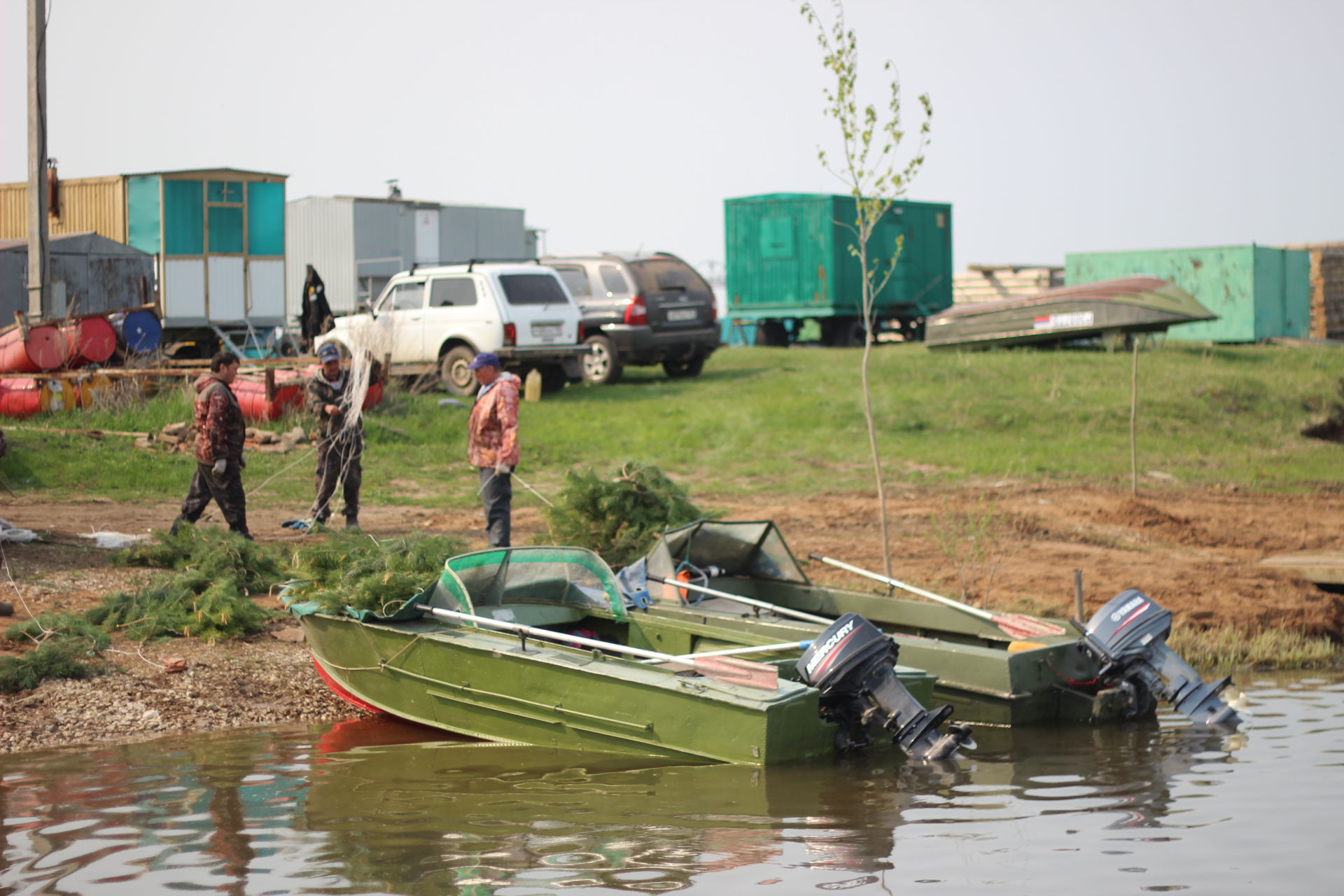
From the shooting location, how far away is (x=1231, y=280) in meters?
29.4

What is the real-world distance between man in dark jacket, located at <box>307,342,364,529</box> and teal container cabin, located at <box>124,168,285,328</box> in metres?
13.4

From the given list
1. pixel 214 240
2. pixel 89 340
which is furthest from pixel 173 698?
pixel 214 240

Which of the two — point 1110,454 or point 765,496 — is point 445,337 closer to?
point 765,496

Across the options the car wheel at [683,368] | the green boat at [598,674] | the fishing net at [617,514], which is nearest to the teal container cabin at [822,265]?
the car wheel at [683,368]

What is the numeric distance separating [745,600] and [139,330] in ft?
45.6

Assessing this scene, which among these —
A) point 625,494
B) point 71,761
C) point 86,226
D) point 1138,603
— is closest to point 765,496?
point 625,494

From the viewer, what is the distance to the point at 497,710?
305 inches

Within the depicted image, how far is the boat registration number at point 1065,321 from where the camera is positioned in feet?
80.0

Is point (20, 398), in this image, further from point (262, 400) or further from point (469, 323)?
point (469, 323)

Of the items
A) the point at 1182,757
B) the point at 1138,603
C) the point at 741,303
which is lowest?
the point at 1182,757

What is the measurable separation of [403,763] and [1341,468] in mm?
14690

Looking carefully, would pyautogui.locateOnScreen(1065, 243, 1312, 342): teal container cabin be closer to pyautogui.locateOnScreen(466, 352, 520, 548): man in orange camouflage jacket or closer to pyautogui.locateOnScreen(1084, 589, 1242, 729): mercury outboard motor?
pyautogui.locateOnScreen(466, 352, 520, 548): man in orange camouflage jacket

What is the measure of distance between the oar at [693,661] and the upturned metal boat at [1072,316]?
1834 centimetres

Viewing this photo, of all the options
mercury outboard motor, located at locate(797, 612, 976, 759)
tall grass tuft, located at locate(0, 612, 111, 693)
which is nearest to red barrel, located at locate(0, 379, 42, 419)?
tall grass tuft, located at locate(0, 612, 111, 693)
